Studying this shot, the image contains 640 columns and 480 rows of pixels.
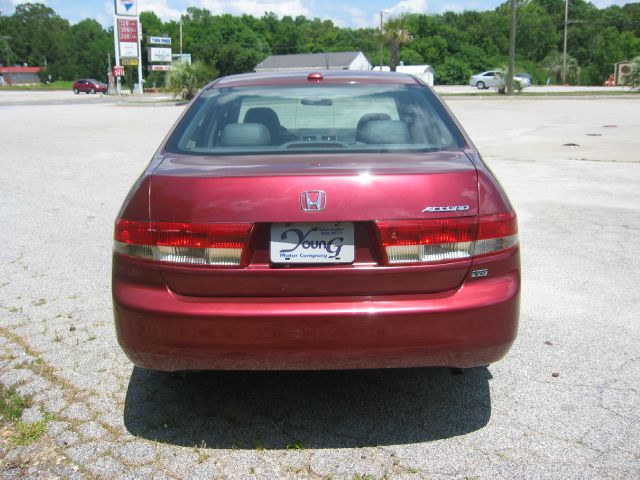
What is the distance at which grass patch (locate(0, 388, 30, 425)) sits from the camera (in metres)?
3.22

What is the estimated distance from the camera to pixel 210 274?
2744 mm

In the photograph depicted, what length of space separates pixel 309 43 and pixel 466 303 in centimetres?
12559

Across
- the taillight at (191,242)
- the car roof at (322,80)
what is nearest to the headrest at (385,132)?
the car roof at (322,80)

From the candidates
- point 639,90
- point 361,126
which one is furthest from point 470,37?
point 361,126

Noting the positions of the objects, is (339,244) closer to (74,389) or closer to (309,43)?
(74,389)

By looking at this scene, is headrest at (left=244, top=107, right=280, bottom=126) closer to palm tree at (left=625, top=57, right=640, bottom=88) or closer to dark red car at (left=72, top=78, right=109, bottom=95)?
palm tree at (left=625, top=57, right=640, bottom=88)

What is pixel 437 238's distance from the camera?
273cm

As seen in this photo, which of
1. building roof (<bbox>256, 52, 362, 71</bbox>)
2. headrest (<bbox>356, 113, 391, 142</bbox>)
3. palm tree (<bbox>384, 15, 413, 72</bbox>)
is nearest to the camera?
headrest (<bbox>356, 113, 391, 142</bbox>)

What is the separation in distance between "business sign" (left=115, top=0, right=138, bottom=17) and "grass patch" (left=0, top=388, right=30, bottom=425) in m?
69.1

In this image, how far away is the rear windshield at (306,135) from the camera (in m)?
3.40

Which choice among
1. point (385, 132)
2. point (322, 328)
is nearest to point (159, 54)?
point (385, 132)

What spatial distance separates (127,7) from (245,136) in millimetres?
70302

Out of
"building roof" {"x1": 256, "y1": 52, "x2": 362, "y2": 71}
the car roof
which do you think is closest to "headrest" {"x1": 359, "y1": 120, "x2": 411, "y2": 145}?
the car roof

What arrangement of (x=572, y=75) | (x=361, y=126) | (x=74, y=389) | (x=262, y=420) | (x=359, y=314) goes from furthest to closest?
(x=572, y=75) < (x=361, y=126) < (x=74, y=389) < (x=262, y=420) < (x=359, y=314)
